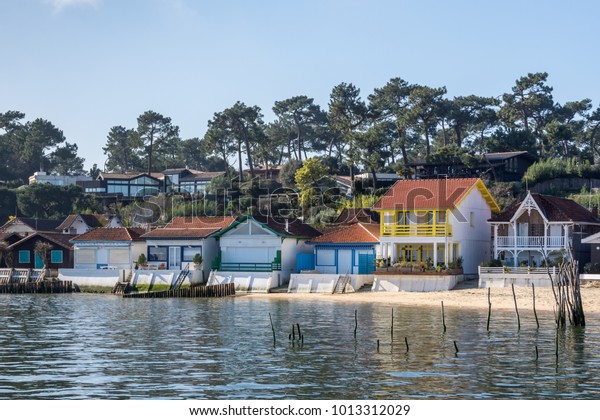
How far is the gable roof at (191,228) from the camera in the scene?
7956cm

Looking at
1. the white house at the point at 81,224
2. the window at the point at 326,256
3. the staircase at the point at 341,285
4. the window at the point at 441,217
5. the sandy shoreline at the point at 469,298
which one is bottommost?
the sandy shoreline at the point at 469,298

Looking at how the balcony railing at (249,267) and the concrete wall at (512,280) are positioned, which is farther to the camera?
the balcony railing at (249,267)

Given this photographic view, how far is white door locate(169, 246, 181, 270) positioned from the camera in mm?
80250

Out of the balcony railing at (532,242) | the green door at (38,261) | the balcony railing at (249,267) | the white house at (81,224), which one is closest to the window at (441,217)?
the balcony railing at (532,242)

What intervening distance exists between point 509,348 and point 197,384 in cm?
1474

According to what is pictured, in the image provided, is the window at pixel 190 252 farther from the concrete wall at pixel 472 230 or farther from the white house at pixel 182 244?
the concrete wall at pixel 472 230

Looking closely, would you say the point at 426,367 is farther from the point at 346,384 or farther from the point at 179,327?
the point at 179,327

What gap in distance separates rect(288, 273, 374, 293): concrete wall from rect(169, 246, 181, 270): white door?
1236 centimetres

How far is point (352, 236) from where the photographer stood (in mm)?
75312

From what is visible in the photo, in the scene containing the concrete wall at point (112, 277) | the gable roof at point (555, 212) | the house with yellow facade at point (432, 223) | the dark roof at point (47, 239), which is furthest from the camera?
the dark roof at point (47, 239)

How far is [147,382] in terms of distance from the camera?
104 feet

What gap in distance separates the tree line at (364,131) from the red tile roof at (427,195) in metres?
30.1

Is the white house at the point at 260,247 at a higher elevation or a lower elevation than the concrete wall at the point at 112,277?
higher

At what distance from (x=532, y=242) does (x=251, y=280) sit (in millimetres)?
21659
